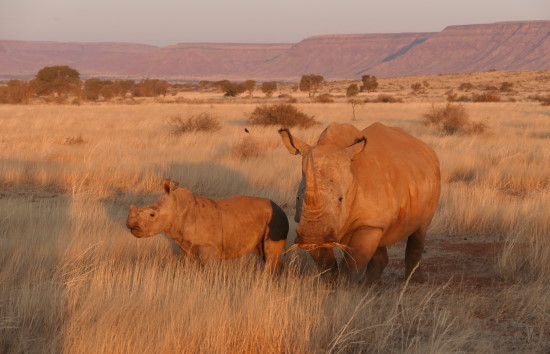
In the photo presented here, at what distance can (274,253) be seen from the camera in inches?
251

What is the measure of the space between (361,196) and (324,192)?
2.00 feet

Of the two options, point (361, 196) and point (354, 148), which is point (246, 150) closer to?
point (361, 196)

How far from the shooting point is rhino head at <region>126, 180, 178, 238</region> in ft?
19.0

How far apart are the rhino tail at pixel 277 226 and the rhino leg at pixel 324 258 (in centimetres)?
91

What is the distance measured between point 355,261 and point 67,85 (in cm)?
5762

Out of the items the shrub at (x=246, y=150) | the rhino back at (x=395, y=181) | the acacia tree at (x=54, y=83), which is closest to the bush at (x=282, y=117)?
the shrub at (x=246, y=150)

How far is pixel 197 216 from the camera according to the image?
6051mm

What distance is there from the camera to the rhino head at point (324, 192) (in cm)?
434

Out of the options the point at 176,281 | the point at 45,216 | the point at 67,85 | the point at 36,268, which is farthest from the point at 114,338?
the point at 67,85

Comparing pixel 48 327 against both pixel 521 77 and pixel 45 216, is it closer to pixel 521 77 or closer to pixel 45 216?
pixel 45 216

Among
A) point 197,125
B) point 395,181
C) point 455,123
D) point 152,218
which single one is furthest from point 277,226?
point 455,123

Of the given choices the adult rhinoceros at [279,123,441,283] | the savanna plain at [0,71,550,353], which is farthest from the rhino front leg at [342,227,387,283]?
the savanna plain at [0,71,550,353]

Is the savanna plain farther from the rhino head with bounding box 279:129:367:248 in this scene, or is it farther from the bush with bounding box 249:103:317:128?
the bush with bounding box 249:103:317:128

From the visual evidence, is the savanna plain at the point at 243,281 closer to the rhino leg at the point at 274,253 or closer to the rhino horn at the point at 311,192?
the rhino leg at the point at 274,253
